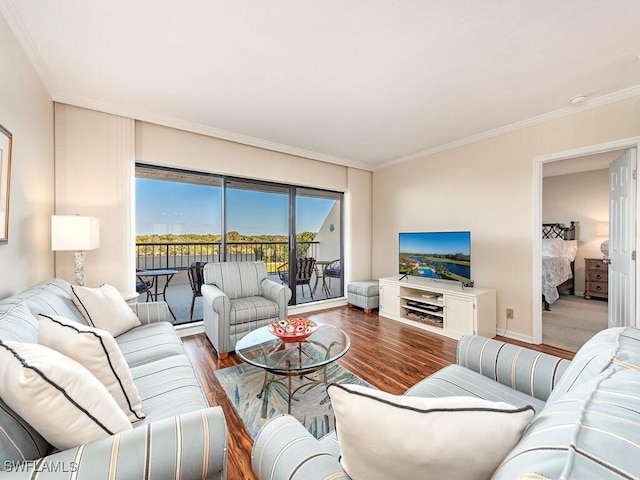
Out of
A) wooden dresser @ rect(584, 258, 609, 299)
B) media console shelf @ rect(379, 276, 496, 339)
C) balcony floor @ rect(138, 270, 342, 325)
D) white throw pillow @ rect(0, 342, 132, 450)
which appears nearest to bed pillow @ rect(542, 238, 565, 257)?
wooden dresser @ rect(584, 258, 609, 299)

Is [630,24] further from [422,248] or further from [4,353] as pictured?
[4,353]

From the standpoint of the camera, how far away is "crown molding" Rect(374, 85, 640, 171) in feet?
8.16

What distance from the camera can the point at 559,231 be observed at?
569 centimetres

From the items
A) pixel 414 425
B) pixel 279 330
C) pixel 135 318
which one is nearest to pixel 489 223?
pixel 279 330

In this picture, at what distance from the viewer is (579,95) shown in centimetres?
255

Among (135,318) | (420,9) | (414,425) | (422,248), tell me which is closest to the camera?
(414,425)

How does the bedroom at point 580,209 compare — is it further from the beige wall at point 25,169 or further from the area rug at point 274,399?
the beige wall at point 25,169

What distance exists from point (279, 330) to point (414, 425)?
156 centimetres

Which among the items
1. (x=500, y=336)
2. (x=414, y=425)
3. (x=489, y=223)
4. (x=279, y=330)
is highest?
(x=489, y=223)

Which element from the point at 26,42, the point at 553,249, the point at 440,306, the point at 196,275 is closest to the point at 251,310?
the point at 196,275

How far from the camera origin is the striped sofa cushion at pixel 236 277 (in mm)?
3133

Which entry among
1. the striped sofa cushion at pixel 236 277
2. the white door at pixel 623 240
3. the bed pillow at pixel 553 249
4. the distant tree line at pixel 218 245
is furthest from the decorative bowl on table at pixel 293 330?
the bed pillow at pixel 553 249

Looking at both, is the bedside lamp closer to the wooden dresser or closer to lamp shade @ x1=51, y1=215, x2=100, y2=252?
lamp shade @ x1=51, y1=215, x2=100, y2=252

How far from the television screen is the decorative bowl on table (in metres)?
2.21
